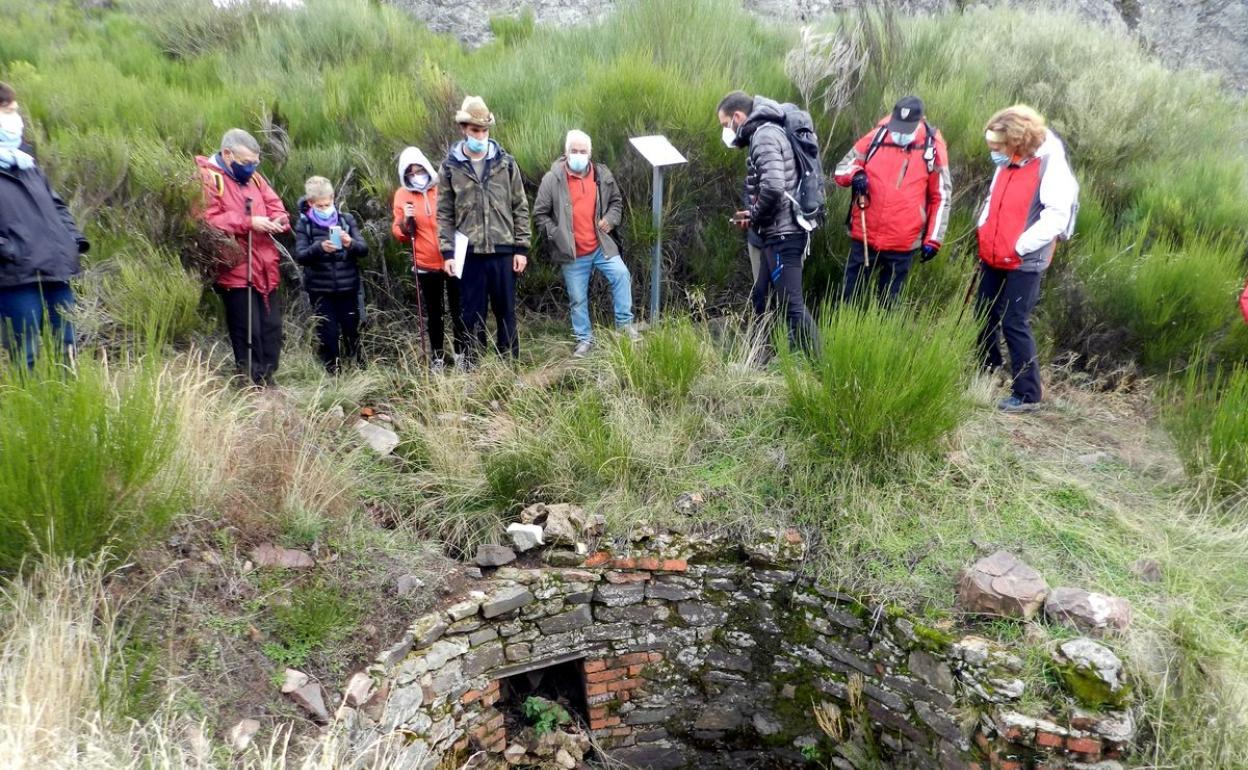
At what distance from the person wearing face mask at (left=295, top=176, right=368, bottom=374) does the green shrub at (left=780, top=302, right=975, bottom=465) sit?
3050mm

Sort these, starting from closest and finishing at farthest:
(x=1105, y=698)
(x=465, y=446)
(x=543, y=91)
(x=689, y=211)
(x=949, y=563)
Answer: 1. (x=1105, y=698)
2. (x=949, y=563)
3. (x=465, y=446)
4. (x=689, y=211)
5. (x=543, y=91)

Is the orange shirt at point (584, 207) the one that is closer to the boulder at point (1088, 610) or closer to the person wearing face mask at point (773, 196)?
the person wearing face mask at point (773, 196)

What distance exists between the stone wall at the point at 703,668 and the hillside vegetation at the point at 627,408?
18cm

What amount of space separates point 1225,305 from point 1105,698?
3.38 meters

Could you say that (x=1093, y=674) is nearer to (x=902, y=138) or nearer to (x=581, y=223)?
(x=902, y=138)

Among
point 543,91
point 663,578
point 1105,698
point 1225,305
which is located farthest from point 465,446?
point 1225,305

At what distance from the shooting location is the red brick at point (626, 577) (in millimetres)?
4309

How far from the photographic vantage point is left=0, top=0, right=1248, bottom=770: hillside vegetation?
10.0 feet

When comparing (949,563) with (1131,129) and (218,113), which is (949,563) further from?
(218,113)

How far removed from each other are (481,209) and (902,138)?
8.91 ft

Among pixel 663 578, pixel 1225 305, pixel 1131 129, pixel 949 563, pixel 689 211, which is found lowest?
pixel 663 578

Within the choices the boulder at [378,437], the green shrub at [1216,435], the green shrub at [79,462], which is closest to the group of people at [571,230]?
the boulder at [378,437]

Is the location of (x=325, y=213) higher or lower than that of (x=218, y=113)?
lower

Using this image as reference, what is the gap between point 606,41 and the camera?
320 inches
